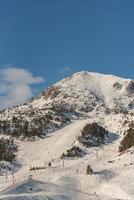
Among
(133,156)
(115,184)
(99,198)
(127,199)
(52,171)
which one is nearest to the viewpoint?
(99,198)

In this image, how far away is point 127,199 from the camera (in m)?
91.7

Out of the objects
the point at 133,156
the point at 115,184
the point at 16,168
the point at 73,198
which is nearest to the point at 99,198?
the point at 73,198

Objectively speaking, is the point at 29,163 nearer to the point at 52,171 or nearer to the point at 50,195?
the point at 52,171

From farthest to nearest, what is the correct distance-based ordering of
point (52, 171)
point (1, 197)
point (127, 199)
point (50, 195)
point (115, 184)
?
1. point (52, 171)
2. point (115, 184)
3. point (127, 199)
4. point (50, 195)
5. point (1, 197)

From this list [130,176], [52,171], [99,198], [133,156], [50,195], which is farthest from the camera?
[133,156]

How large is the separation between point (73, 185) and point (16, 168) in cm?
8971

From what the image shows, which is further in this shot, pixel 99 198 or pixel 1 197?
pixel 99 198

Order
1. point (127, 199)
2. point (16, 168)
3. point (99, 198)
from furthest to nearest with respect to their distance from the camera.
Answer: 1. point (16, 168)
2. point (127, 199)
3. point (99, 198)

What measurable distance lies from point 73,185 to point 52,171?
2614cm

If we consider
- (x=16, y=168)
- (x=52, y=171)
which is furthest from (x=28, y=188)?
(x=16, y=168)

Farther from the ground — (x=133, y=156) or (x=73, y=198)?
(x=133, y=156)

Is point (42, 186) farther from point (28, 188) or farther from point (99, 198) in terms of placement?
point (99, 198)

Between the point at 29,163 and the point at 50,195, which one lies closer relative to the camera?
the point at 50,195

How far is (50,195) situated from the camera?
7988cm
